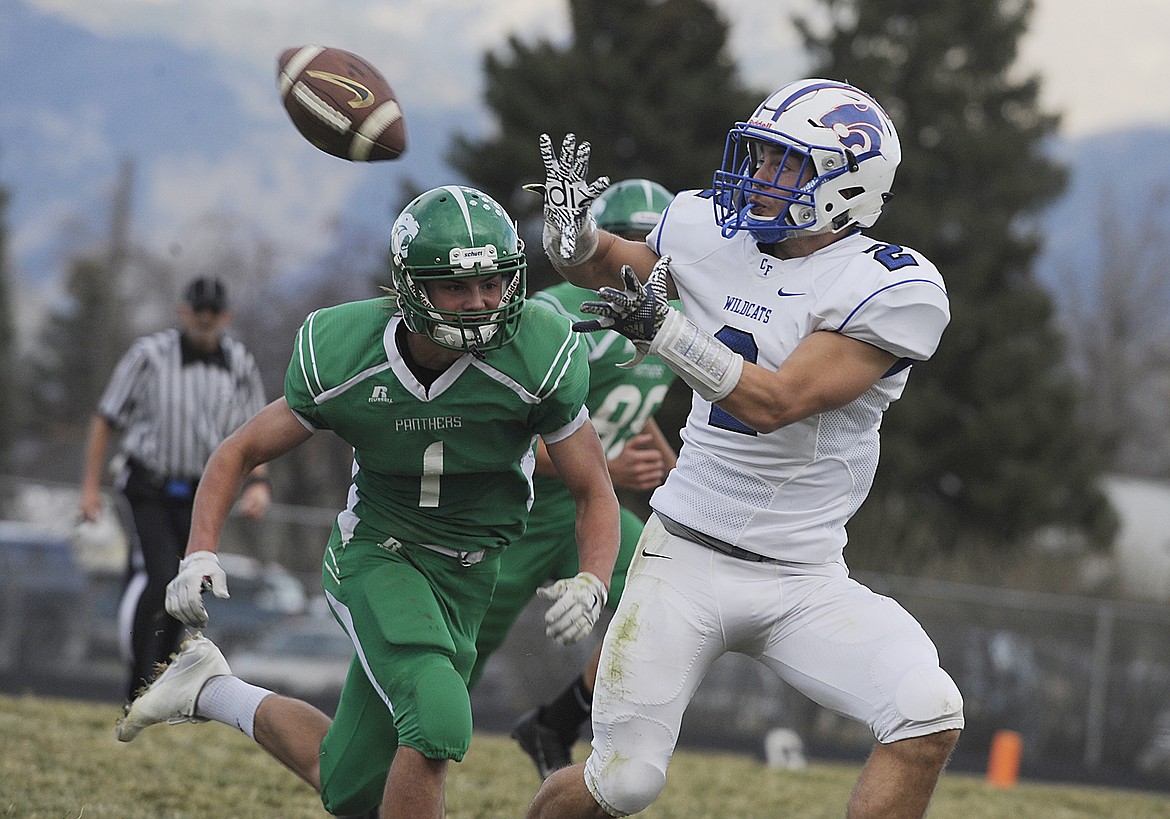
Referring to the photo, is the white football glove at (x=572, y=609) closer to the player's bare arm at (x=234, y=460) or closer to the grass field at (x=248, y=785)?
the player's bare arm at (x=234, y=460)

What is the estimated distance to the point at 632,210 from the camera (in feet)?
17.4

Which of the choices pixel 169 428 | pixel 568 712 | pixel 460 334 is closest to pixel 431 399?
pixel 460 334

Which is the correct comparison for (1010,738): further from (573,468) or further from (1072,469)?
(1072,469)

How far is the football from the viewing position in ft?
13.4

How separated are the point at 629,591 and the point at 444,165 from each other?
53.8 ft

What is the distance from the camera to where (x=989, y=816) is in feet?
19.9

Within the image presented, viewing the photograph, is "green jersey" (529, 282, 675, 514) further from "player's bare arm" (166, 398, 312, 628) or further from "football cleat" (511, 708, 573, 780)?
"player's bare arm" (166, 398, 312, 628)

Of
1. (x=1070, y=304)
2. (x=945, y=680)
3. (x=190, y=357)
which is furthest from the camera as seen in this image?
(x=1070, y=304)

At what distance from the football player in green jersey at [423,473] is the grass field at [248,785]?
0.98 meters

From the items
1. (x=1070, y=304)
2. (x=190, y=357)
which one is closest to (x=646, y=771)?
(x=190, y=357)

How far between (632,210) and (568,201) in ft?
5.42

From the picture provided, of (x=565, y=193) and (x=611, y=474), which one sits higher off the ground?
(x=565, y=193)

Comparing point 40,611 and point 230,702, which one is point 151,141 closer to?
point 40,611

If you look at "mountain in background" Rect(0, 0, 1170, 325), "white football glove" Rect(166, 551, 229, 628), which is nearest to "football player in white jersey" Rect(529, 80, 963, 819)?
"white football glove" Rect(166, 551, 229, 628)
